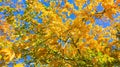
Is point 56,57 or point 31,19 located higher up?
point 31,19

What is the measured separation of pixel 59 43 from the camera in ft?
18.9

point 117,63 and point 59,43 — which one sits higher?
point 59,43

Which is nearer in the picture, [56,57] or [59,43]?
[59,43]

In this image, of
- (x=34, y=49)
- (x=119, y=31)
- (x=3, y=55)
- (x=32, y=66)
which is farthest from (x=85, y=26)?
(x=32, y=66)

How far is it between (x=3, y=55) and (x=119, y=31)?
13.2 feet

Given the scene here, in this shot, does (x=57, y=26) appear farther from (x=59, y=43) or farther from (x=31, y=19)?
(x=31, y=19)

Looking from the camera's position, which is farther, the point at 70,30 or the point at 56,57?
the point at 56,57

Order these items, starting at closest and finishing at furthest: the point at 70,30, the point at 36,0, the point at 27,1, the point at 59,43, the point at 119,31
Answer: the point at 70,30, the point at 59,43, the point at 119,31, the point at 36,0, the point at 27,1

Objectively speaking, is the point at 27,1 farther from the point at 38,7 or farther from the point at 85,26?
the point at 85,26

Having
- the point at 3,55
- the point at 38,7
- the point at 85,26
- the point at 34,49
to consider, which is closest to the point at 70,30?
the point at 85,26

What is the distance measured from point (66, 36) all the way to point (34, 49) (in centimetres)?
75

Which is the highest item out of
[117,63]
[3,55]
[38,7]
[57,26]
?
[38,7]

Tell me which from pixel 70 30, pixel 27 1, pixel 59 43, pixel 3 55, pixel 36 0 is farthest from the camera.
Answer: pixel 27 1

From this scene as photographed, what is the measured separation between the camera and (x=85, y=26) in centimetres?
537
